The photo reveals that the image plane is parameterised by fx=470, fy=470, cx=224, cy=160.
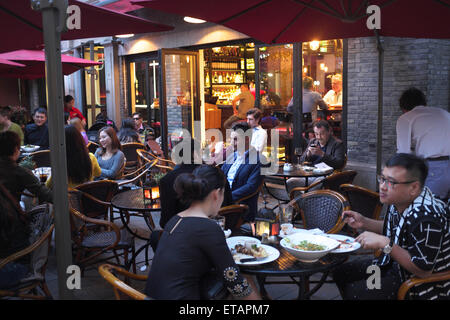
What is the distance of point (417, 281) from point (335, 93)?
22.5ft

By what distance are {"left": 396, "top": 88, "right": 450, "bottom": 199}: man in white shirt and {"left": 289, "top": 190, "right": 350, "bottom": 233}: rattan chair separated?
1.65 m

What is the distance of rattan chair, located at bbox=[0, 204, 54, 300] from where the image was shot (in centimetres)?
324

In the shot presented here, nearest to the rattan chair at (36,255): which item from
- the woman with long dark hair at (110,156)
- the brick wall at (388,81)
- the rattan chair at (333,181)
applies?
the woman with long dark hair at (110,156)

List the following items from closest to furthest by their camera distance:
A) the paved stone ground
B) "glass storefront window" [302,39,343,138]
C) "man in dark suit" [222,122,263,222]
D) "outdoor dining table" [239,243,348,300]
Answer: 1. "outdoor dining table" [239,243,348,300]
2. the paved stone ground
3. "man in dark suit" [222,122,263,222]
4. "glass storefront window" [302,39,343,138]

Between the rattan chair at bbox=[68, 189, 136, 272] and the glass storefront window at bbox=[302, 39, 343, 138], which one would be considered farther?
the glass storefront window at bbox=[302, 39, 343, 138]

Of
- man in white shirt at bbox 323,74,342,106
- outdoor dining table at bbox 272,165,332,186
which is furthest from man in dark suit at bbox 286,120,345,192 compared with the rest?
man in white shirt at bbox 323,74,342,106

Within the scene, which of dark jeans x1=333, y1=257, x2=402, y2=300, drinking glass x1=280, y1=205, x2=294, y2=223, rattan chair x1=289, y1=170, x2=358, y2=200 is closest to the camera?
dark jeans x1=333, y1=257, x2=402, y2=300

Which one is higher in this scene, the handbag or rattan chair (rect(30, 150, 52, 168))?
rattan chair (rect(30, 150, 52, 168))

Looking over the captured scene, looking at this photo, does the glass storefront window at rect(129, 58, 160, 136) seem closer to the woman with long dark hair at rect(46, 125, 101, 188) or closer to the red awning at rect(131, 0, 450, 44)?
the red awning at rect(131, 0, 450, 44)

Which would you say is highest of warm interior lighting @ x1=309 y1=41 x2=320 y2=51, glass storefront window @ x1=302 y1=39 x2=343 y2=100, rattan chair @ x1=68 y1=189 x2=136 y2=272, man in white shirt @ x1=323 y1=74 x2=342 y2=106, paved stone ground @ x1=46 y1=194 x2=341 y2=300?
warm interior lighting @ x1=309 y1=41 x2=320 y2=51

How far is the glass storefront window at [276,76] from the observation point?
9066 millimetres

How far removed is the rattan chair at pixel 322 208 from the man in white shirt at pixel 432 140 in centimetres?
165

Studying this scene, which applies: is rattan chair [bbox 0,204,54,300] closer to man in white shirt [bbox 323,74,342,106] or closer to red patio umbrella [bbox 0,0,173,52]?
red patio umbrella [bbox 0,0,173,52]

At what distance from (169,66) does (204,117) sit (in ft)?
5.11
